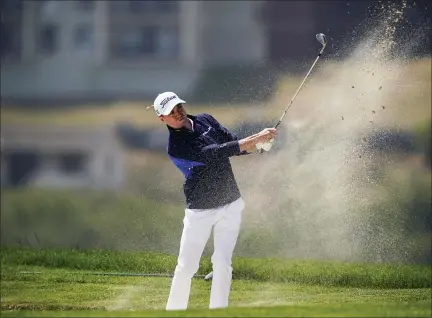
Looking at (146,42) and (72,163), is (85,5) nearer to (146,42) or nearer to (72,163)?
(146,42)

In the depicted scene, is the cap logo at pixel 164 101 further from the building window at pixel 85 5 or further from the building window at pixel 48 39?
the building window at pixel 48 39

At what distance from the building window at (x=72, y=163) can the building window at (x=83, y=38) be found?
143 centimetres

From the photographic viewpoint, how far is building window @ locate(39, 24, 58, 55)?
1566 cm

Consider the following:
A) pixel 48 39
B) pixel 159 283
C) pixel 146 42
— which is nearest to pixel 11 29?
pixel 48 39

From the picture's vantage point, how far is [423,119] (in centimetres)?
1271

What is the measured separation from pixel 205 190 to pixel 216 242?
1.06 feet

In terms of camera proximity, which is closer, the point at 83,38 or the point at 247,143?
the point at 247,143

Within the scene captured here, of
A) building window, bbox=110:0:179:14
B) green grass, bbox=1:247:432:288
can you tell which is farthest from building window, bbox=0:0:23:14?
green grass, bbox=1:247:432:288

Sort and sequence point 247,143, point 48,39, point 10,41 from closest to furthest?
point 247,143
point 10,41
point 48,39

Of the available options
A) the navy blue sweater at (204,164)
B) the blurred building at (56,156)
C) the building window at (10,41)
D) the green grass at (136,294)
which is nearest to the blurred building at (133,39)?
the building window at (10,41)

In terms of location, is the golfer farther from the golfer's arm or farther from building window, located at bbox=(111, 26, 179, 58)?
building window, located at bbox=(111, 26, 179, 58)

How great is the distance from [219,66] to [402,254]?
348cm

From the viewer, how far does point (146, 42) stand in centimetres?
1564

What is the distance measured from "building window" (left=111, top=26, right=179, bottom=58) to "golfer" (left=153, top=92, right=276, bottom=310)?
7747mm
